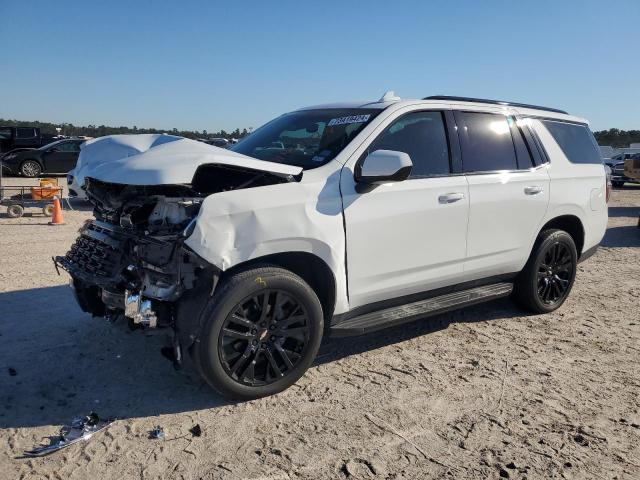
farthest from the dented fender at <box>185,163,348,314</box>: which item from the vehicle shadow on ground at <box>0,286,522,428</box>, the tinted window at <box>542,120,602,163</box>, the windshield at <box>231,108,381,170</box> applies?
the tinted window at <box>542,120,602,163</box>

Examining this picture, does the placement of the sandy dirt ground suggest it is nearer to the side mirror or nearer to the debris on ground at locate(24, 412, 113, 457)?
the debris on ground at locate(24, 412, 113, 457)

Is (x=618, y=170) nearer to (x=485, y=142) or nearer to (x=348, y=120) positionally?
(x=485, y=142)

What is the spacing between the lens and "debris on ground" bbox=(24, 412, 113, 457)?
291cm

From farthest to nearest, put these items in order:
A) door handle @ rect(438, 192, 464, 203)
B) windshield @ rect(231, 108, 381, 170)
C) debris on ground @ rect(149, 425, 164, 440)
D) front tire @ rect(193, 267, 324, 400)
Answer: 1. door handle @ rect(438, 192, 464, 203)
2. windshield @ rect(231, 108, 381, 170)
3. front tire @ rect(193, 267, 324, 400)
4. debris on ground @ rect(149, 425, 164, 440)

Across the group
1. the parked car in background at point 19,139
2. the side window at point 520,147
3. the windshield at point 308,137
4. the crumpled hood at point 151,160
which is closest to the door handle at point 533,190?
the side window at point 520,147

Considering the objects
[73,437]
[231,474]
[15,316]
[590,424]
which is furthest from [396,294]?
[15,316]

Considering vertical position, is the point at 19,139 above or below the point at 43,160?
above

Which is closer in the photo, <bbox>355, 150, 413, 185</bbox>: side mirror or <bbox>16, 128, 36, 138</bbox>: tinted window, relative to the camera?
<bbox>355, 150, 413, 185</bbox>: side mirror

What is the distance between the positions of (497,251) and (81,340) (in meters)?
3.64

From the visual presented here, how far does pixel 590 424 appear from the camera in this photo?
332 cm

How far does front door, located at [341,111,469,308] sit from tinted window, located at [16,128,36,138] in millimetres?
22824

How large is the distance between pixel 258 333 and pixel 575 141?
4096 mm

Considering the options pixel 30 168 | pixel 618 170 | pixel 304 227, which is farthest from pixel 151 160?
pixel 618 170

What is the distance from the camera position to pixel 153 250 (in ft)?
10.9
